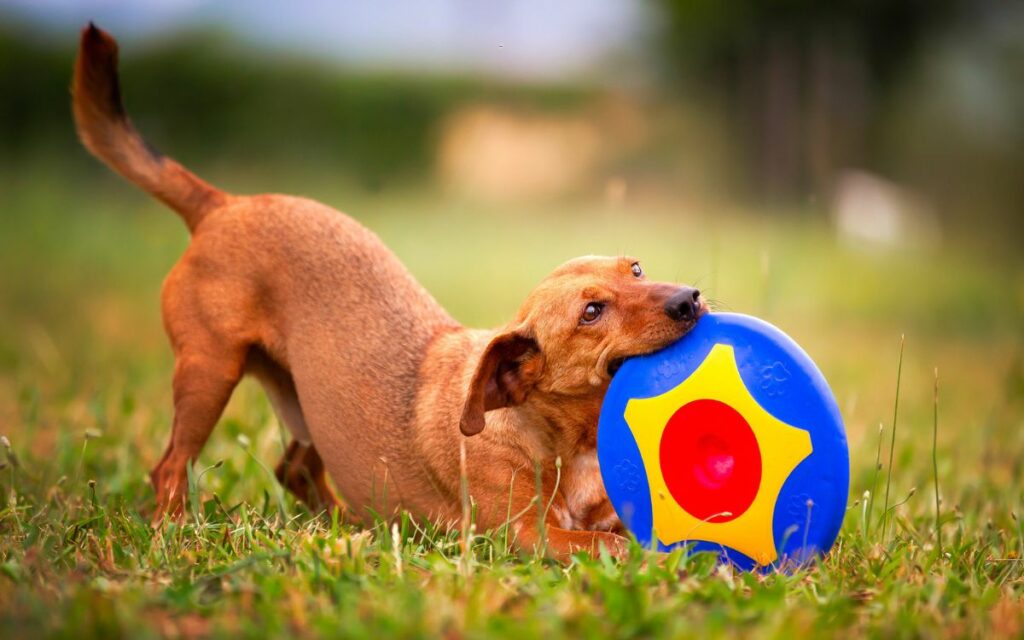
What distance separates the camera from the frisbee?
10.9 ft

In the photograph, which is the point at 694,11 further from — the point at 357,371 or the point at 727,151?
the point at 357,371

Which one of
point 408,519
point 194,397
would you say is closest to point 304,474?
point 194,397

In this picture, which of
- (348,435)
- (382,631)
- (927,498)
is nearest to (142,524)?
(348,435)

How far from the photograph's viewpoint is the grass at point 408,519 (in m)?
2.83

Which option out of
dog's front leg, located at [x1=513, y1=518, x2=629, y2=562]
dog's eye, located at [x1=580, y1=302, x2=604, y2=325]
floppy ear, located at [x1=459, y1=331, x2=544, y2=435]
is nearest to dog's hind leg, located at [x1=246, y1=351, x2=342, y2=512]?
floppy ear, located at [x1=459, y1=331, x2=544, y2=435]

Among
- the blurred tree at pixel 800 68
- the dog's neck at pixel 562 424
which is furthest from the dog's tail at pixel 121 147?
the blurred tree at pixel 800 68

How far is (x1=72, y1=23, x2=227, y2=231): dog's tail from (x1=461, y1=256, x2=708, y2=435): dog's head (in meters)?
1.81

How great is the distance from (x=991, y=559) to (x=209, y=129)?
40.8ft

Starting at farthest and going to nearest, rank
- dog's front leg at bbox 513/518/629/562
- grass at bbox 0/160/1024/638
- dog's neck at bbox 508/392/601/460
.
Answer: dog's neck at bbox 508/392/601/460 < dog's front leg at bbox 513/518/629/562 < grass at bbox 0/160/1024/638

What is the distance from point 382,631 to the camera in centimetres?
260

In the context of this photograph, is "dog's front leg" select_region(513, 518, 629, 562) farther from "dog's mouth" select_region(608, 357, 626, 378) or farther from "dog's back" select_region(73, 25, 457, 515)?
"dog's back" select_region(73, 25, 457, 515)

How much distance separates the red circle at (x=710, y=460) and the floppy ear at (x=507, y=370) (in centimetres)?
71

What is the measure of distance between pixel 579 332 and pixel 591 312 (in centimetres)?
9

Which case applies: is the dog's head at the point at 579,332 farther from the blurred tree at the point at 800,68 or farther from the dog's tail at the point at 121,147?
the blurred tree at the point at 800,68
